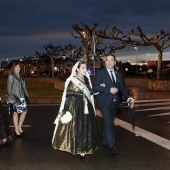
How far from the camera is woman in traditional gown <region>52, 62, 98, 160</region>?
6801 mm

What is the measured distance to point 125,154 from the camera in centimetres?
736

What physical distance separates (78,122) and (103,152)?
40.1 inches

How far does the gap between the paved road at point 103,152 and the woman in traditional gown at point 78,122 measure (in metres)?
0.24

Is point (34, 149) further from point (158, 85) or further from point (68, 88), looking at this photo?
point (158, 85)

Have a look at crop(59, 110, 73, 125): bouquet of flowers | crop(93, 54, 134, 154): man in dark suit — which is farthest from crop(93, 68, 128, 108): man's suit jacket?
crop(59, 110, 73, 125): bouquet of flowers

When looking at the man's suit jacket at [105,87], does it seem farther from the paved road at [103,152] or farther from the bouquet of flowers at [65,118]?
the paved road at [103,152]

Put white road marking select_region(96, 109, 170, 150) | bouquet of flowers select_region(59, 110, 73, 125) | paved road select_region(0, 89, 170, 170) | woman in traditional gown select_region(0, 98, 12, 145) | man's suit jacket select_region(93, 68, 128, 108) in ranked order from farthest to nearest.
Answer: white road marking select_region(96, 109, 170, 150) < woman in traditional gown select_region(0, 98, 12, 145) < man's suit jacket select_region(93, 68, 128, 108) < bouquet of flowers select_region(59, 110, 73, 125) < paved road select_region(0, 89, 170, 170)

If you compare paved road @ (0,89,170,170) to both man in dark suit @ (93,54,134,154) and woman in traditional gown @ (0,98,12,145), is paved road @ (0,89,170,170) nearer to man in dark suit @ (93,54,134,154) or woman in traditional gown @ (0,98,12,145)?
woman in traditional gown @ (0,98,12,145)

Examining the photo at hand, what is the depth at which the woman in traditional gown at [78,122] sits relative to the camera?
268 inches

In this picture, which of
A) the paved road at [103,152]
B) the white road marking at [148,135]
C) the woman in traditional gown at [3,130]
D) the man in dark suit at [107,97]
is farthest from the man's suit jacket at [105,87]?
the woman in traditional gown at [3,130]

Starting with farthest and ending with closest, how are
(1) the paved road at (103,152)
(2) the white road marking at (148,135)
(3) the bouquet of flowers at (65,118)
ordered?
(2) the white road marking at (148,135)
(3) the bouquet of flowers at (65,118)
(1) the paved road at (103,152)

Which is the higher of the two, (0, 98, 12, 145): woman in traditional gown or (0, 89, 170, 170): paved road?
(0, 98, 12, 145): woman in traditional gown

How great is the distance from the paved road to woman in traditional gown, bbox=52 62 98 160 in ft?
0.79

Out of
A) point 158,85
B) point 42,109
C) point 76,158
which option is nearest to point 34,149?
point 76,158
